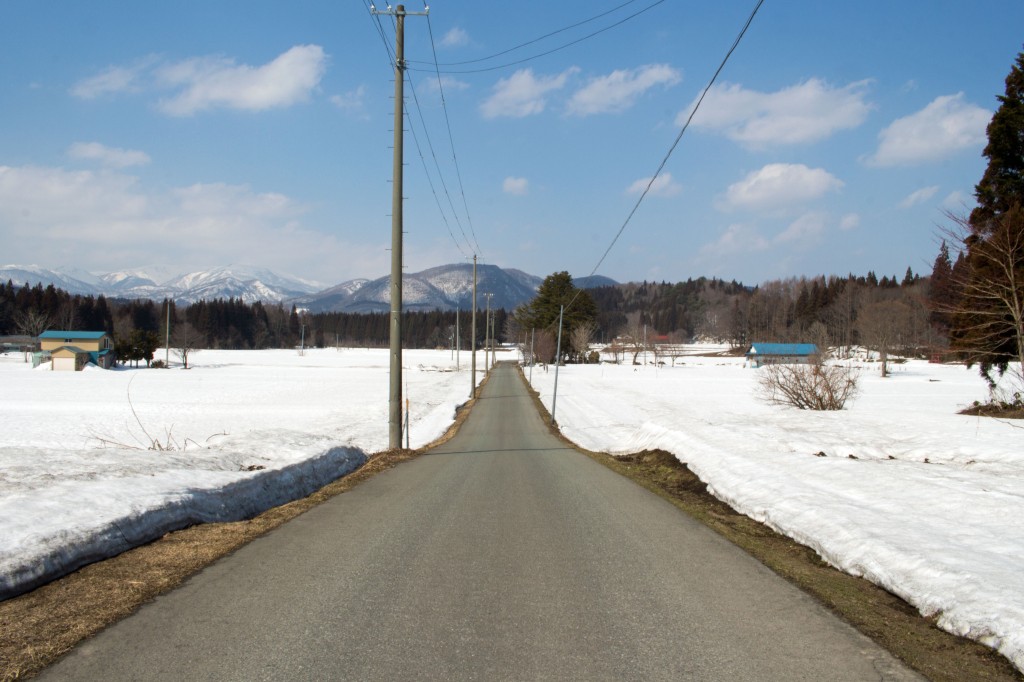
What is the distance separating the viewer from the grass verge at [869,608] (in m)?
4.07

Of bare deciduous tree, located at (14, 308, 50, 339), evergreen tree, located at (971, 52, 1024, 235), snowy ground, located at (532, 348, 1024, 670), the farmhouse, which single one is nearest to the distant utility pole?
snowy ground, located at (532, 348, 1024, 670)

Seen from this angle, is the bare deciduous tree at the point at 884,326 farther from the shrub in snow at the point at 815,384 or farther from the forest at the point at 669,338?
the shrub in snow at the point at 815,384

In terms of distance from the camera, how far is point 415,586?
5.34 m

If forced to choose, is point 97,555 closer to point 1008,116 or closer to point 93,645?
point 93,645

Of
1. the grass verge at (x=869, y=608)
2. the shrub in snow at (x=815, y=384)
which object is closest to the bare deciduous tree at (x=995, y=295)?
the shrub in snow at (x=815, y=384)

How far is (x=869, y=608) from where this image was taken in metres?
5.21

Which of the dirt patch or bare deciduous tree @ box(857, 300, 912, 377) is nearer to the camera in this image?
the dirt patch

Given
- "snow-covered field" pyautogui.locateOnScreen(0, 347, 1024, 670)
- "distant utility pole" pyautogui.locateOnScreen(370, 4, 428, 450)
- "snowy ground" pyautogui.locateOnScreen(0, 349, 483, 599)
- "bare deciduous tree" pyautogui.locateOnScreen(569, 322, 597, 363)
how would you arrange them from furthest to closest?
1. "bare deciduous tree" pyautogui.locateOnScreen(569, 322, 597, 363)
2. "distant utility pole" pyautogui.locateOnScreen(370, 4, 428, 450)
3. "snowy ground" pyautogui.locateOnScreen(0, 349, 483, 599)
4. "snow-covered field" pyautogui.locateOnScreen(0, 347, 1024, 670)

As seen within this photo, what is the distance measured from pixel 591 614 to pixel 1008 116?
32.6 m

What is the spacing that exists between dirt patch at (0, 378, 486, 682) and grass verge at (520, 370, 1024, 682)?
531 cm

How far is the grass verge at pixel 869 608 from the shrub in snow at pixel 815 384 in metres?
19.0

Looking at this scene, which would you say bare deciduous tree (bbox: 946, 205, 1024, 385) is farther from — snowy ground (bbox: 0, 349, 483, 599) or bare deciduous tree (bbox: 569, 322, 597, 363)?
bare deciduous tree (bbox: 569, 322, 597, 363)

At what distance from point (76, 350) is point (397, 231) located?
79.6 m

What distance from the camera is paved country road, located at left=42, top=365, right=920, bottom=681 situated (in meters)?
3.86
